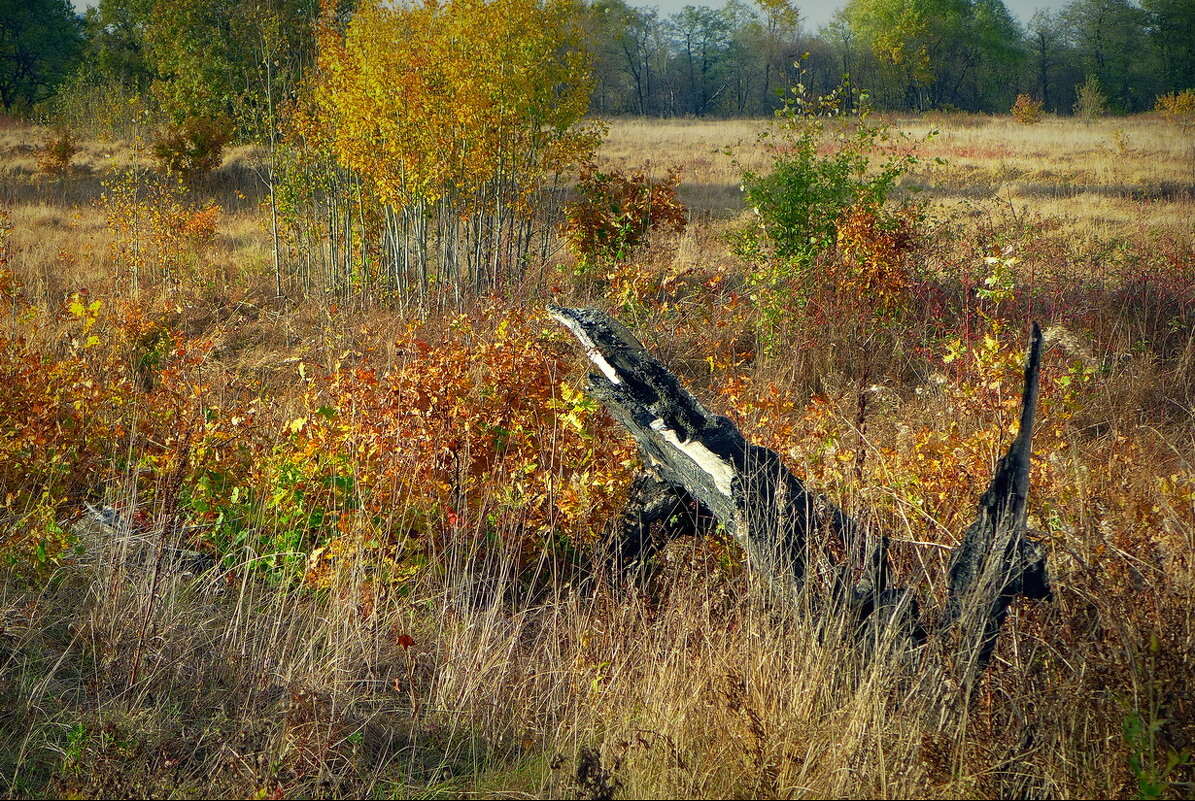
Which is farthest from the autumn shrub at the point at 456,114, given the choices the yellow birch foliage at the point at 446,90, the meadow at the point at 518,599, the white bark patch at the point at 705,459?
the white bark patch at the point at 705,459

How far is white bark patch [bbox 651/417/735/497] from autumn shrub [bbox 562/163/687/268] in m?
6.90

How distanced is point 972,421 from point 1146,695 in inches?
103

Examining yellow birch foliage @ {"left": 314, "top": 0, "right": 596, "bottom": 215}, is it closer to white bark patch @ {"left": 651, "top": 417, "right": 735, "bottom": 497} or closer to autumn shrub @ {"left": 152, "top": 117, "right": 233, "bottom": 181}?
white bark patch @ {"left": 651, "top": 417, "right": 735, "bottom": 497}

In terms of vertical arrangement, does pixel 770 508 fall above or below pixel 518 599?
above

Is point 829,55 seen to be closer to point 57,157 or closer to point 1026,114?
point 1026,114

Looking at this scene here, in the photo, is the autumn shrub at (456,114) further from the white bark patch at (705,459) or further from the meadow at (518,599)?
the white bark patch at (705,459)

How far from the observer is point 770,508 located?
9.89 ft

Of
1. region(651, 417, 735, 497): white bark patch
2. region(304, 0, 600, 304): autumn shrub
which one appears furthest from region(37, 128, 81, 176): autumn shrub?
region(651, 417, 735, 497): white bark patch

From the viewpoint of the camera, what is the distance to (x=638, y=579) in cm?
368

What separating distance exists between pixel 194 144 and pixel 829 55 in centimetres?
4071

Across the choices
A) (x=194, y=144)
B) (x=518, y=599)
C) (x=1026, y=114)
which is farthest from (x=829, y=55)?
(x=518, y=599)

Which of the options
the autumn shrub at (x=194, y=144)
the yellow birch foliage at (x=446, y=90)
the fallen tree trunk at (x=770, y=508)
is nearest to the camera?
the fallen tree trunk at (x=770, y=508)

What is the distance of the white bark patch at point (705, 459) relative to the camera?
308 centimetres

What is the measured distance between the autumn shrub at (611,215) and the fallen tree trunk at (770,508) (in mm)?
6529
